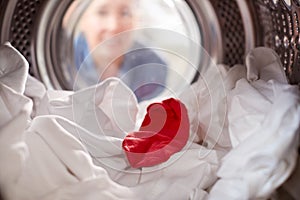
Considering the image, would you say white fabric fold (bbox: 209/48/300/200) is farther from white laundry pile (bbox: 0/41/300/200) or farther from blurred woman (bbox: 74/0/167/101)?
blurred woman (bbox: 74/0/167/101)

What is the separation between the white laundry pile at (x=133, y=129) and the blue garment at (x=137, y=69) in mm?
90

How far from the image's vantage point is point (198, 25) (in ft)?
3.88

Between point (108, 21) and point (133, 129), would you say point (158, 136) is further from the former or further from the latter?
point (108, 21)

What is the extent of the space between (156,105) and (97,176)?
307 mm

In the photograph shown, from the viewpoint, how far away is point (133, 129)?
3.24ft

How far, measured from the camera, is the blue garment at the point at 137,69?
114cm

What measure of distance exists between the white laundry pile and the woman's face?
0.19 meters

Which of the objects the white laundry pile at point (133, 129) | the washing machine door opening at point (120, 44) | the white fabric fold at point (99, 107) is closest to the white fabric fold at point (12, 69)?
the white laundry pile at point (133, 129)

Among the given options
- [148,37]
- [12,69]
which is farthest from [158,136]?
[148,37]

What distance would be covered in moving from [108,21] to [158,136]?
1.29 ft

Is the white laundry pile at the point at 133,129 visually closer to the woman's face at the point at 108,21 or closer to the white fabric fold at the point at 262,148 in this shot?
the white fabric fold at the point at 262,148

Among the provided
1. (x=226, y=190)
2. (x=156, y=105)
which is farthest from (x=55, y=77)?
(x=226, y=190)

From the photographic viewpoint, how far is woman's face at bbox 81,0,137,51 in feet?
3.92

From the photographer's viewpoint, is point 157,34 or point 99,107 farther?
point 157,34
